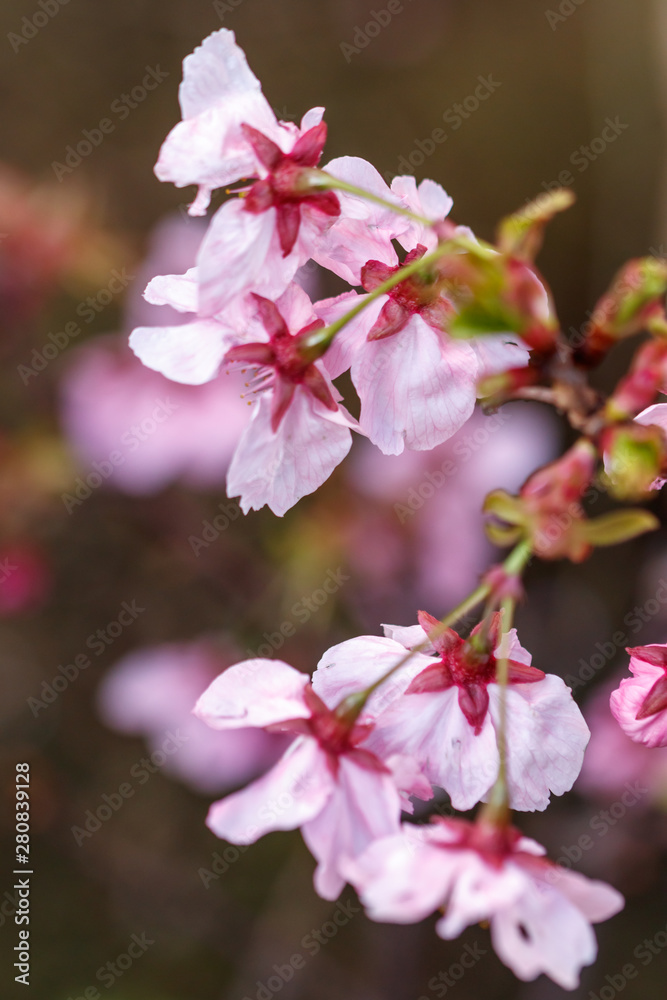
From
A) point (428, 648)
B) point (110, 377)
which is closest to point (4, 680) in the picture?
point (110, 377)

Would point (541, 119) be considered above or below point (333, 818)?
below

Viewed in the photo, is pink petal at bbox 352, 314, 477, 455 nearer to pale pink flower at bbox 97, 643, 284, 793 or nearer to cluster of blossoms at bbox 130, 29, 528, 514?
cluster of blossoms at bbox 130, 29, 528, 514

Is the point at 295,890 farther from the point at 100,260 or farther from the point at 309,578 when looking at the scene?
the point at 100,260

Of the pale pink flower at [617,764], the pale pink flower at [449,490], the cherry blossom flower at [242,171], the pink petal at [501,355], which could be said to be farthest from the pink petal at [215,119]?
the pale pink flower at [617,764]

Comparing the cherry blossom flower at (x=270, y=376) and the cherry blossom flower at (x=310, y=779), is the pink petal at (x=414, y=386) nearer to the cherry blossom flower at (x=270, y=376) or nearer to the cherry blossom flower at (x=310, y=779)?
the cherry blossom flower at (x=270, y=376)

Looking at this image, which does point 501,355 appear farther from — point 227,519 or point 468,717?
point 227,519
